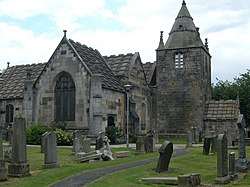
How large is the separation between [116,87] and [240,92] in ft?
74.8

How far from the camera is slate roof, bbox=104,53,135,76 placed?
40.3 m

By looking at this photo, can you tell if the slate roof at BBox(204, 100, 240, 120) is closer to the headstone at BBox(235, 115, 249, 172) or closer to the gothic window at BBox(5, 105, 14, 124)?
the gothic window at BBox(5, 105, 14, 124)

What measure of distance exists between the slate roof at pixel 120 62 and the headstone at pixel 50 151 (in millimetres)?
22615

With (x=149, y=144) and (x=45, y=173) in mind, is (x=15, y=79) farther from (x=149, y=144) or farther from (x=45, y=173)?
(x=45, y=173)

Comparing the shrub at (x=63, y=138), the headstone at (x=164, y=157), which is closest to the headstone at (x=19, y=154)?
the headstone at (x=164, y=157)

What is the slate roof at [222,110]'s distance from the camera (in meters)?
41.2

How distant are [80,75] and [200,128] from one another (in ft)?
47.7

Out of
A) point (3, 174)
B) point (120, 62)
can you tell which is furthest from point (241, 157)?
point (120, 62)

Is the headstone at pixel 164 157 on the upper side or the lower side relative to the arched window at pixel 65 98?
lower

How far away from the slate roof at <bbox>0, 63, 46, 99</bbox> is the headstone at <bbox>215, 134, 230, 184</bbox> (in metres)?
29.6

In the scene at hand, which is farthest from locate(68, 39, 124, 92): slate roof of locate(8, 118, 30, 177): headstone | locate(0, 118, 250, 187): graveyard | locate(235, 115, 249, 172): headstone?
locate(8, 118, 30, 177): headstone

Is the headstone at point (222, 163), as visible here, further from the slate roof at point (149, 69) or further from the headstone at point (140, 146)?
the slate roof at point (149, 69)

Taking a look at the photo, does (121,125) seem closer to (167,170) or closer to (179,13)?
(179,13)

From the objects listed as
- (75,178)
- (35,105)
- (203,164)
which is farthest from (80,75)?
(75,178)
